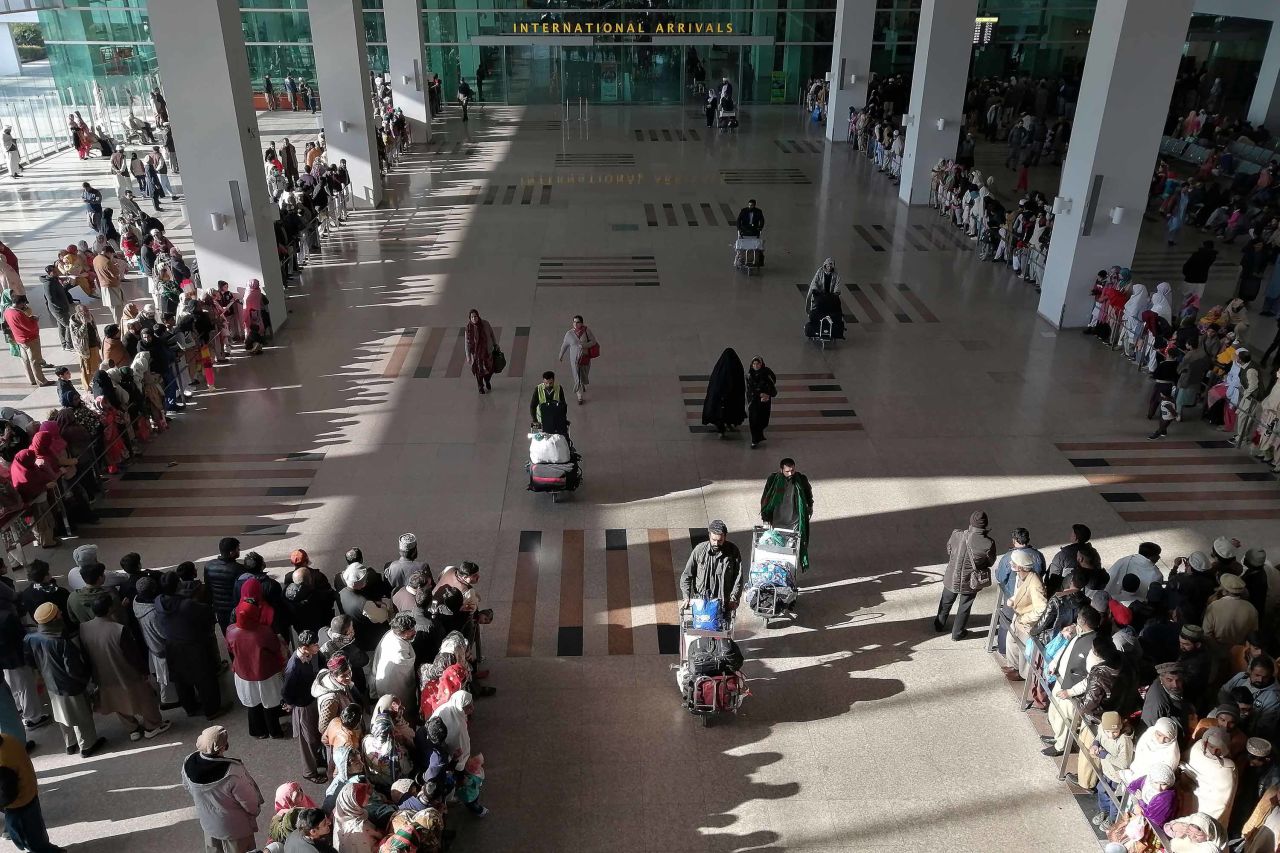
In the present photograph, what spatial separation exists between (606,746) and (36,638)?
4166mm

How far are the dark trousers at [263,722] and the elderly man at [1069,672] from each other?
5.85 meters

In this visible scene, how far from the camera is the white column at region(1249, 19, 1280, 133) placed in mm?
27453

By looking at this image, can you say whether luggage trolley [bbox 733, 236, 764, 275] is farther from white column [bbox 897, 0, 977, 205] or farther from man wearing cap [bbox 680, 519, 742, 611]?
man wearing cap [bbox 680, 519, 742, 611]

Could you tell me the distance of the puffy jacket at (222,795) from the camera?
5574 millimetres

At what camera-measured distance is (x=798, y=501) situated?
882 cm

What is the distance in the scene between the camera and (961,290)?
17375mm

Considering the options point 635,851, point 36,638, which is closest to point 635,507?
point 635,851

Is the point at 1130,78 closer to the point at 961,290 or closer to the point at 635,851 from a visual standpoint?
the point at 961,290

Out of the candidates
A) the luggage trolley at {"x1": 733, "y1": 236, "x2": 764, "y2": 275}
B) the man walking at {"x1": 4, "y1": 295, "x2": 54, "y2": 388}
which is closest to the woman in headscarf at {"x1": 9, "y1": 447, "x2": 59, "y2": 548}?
the man walking at {"x1": 4, "y1": 295, "x2": 54, "y2": 388}

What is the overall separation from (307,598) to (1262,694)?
6.85 metres

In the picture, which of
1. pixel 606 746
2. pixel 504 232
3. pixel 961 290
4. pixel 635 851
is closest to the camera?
pixel 635 851

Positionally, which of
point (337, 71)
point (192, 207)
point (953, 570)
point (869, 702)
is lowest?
point (869, 702)

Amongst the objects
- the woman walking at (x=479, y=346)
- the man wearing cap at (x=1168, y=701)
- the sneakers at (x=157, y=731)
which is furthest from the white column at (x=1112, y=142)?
the sneakers at (x=157, y=731)

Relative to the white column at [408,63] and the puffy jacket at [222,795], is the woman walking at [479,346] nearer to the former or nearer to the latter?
the puffy jacket at [222,795]
